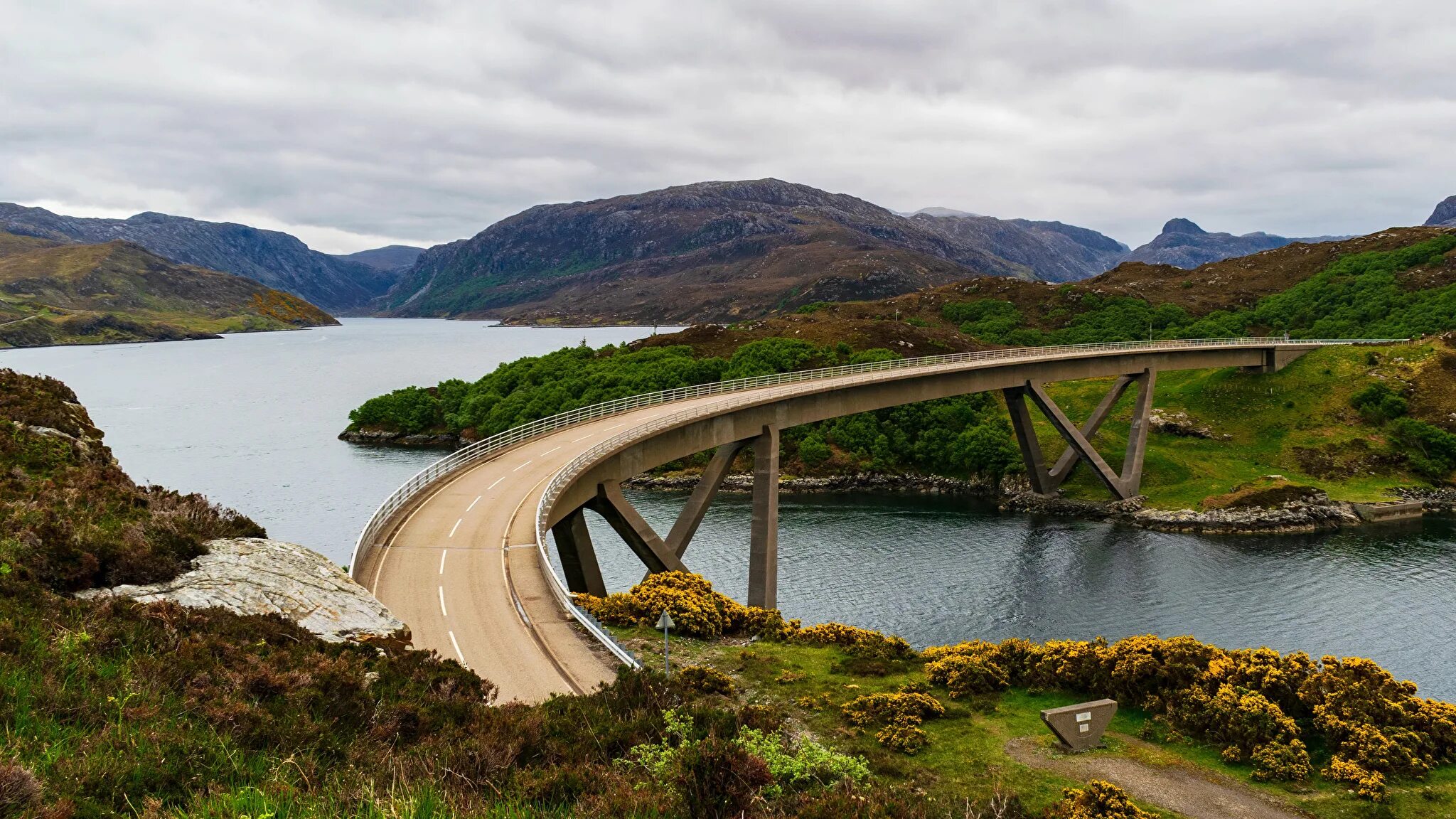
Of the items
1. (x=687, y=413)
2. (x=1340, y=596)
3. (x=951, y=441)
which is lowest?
(x=1340, y=596)

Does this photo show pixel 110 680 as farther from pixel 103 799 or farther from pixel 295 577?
pixel 295 577

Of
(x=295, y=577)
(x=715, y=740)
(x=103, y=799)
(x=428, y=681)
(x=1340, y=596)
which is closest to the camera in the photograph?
(x=103, y=799)

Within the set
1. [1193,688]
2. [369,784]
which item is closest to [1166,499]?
[1193,688]

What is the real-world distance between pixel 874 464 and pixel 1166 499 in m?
29.5

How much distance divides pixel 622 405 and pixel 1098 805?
54.2m

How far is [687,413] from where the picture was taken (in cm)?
4375

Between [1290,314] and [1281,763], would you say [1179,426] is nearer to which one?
[1290,314]

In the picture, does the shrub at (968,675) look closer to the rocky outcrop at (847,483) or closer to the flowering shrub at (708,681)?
the flowering shrub at (708,681)

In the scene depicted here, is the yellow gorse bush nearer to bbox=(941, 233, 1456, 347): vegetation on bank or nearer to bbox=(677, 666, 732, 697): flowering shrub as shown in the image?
bbox=(677, 666, 732, 697): flowering shrub

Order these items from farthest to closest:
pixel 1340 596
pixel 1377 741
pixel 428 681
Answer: pixel 1340 596 → pixel 1377 741 → pixel 428 681

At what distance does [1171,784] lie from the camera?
695 inches

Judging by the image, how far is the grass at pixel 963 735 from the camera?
1675 centimetres

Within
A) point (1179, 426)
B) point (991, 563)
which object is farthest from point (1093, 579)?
point (1179, 426)

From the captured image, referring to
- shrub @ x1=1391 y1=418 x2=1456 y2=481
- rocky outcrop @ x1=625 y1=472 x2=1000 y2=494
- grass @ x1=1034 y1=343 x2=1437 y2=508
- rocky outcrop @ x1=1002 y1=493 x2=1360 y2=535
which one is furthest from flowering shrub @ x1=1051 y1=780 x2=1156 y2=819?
shrub @ x1=1391 y1=418 x2=1456 y2=481
